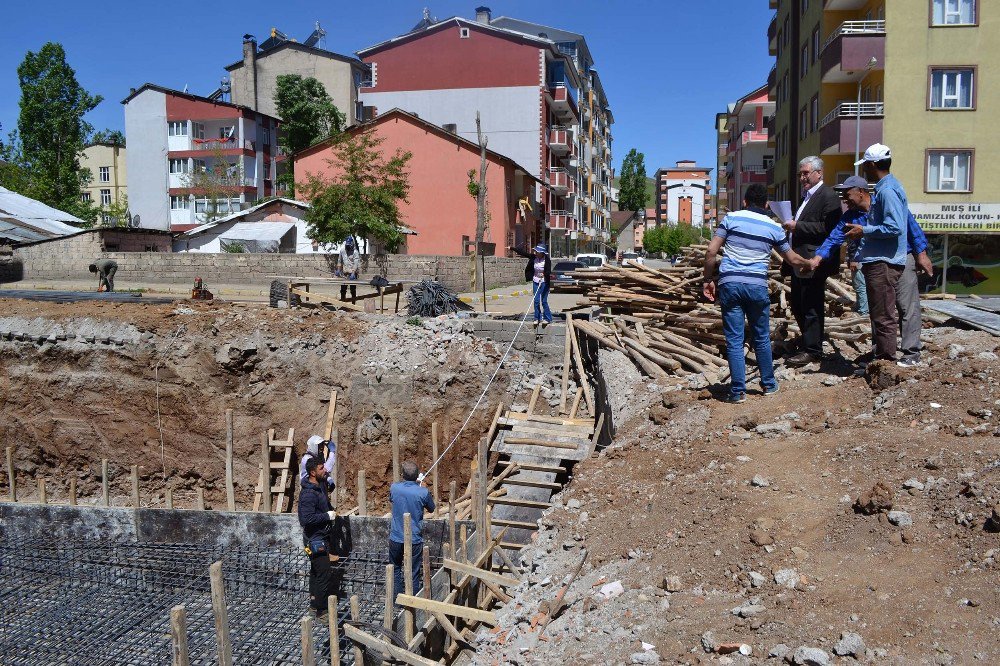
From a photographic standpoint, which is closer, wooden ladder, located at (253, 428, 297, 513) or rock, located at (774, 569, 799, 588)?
rock, located at (774, 569, 799, 588)

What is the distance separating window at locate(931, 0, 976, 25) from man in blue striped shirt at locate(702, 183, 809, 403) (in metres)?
20.6

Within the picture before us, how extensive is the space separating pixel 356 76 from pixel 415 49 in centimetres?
1132

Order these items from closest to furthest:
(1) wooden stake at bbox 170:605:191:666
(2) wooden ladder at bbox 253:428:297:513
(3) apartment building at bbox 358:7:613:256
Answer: (1) wooden stake at bbox 170:605:191:666
(2) wooden ladder at bbox 253:428:297:513
(3) apartment building at bbox 358:7:613:256

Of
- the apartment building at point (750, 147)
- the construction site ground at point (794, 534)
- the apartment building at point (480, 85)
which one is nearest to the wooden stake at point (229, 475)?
the construction site ground at point (794, 534)

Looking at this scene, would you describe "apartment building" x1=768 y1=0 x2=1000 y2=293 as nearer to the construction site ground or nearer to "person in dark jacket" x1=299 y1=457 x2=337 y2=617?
the construction site ground

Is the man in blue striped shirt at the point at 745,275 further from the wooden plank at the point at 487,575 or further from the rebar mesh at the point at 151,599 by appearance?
the rebar mesh at the point at 151,599

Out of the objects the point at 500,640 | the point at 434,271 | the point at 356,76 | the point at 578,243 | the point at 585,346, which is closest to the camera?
the point at 500,640

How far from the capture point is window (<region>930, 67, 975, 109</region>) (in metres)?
22.3

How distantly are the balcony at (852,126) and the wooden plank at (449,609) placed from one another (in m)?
21.0

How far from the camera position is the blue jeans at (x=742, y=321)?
20.3 ft

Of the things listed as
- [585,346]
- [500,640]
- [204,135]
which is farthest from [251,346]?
[204,135]

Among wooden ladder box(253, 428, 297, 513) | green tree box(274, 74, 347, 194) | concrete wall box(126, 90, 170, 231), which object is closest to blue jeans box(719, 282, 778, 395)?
wooden ladder box(253, 428, 297, 513)

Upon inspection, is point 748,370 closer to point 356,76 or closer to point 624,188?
point 356,76

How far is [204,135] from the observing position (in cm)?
4697
